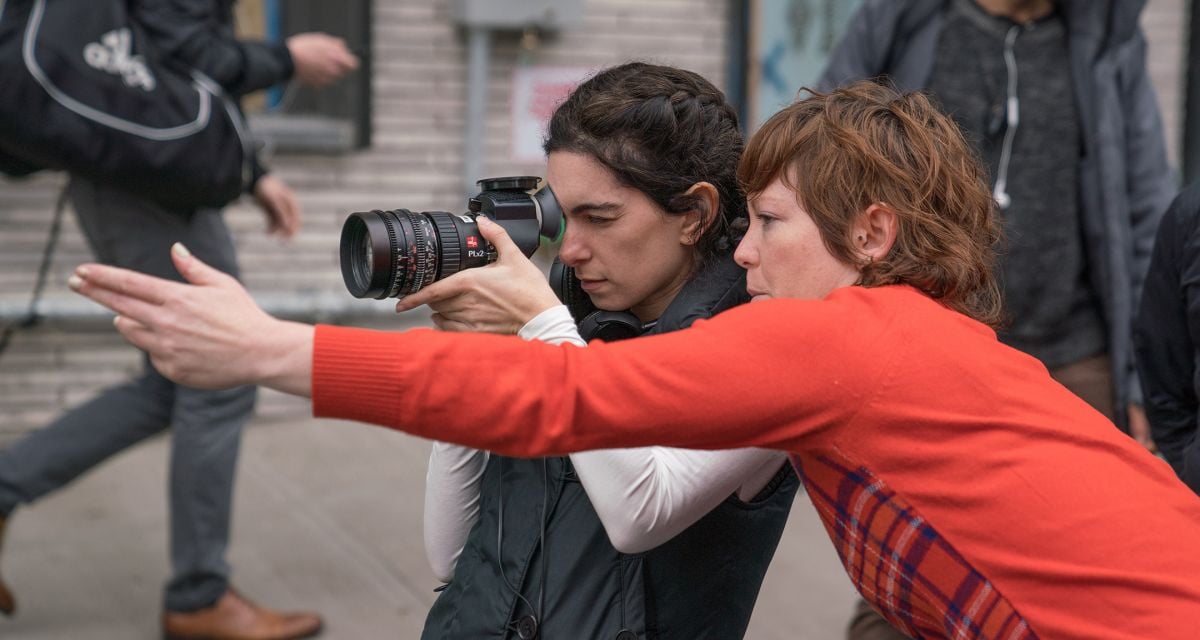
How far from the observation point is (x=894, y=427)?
4.88 feet

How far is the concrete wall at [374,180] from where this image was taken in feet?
16.2

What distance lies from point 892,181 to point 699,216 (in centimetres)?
38

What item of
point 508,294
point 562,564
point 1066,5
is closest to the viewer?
point 508,294

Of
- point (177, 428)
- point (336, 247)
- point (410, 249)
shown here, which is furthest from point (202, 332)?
point (336, 247)

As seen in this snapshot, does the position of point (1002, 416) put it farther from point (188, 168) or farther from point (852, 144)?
point (188, 168)

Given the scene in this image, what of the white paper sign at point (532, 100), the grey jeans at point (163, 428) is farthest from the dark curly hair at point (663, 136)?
the white paper sign at point (532, 100)

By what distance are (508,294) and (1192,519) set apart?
0.81m

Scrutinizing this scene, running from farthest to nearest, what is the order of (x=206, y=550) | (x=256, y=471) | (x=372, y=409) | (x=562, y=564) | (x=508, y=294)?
(x=256, y=471), (x=206, y=550), (x=562, y=564), (x=508, y=294), (x=372, y=409)

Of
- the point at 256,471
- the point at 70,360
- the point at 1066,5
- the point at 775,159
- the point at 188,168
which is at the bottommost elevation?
the point at 256,471

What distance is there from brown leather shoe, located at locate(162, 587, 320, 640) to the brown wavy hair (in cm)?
227

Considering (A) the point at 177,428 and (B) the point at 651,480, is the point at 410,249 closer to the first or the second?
(B) the point at 651,480

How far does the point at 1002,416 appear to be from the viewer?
1.50 metres

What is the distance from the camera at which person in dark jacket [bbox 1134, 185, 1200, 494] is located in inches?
86.3

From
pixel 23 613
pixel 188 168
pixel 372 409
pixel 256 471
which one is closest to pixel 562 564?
pixel 372 409
